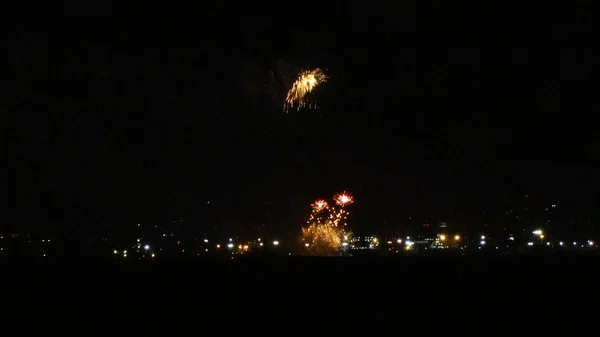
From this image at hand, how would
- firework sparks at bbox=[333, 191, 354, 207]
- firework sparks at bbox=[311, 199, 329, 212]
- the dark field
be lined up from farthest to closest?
firework sparks at bbox=[311, 199, 329, 212] → firework sparks at bbox=[333, 191, 354, 207] → the dark field

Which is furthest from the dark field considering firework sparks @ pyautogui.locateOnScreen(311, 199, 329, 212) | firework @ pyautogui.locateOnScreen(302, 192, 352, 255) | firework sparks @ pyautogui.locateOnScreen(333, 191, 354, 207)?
firework sparks @ pyautogui.locateOnScreen(311, 199, 329, 212)

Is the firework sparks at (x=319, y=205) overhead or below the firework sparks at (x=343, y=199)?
below

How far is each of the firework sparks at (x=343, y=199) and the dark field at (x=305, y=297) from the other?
14.1 m

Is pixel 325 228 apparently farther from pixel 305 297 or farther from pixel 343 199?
pixel 305 297

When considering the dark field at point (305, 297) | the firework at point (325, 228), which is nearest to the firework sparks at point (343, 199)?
the firework at point (325, 228)

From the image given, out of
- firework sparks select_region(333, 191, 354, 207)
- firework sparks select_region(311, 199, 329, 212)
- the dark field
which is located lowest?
the dark field

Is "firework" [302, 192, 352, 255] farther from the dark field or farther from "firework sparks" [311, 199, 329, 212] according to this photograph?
the dark field

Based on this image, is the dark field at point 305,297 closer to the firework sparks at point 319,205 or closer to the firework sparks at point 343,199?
the firework sparks at point 343,199

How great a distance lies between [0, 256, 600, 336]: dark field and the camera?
10.6ft

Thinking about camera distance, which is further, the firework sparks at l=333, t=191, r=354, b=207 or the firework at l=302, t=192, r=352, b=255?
the firework at l=302, t=192, r=352, b=255

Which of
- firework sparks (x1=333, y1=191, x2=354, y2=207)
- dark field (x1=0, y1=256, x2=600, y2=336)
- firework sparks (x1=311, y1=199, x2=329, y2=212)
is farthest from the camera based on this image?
firework sparks (x1=311, y1=199, x2=329, y2=212)

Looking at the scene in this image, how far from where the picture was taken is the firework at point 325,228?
17766 millimetres

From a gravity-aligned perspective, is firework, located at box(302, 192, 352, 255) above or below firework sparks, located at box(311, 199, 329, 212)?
below

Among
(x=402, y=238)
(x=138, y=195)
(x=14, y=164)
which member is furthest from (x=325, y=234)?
(x=14, y=164)
